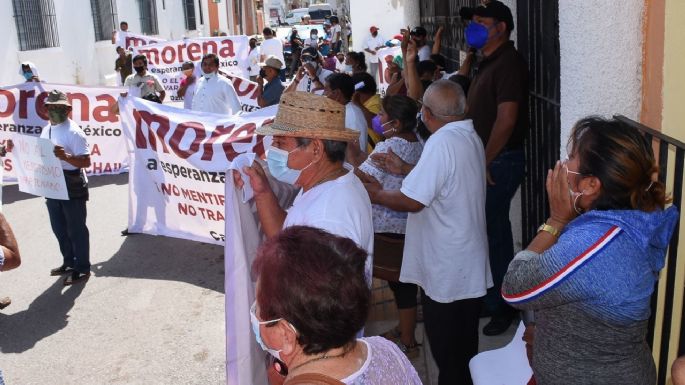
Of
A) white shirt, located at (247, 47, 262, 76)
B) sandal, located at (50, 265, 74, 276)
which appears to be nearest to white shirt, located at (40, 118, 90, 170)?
sandal, located at (50, 265, 74, 276)

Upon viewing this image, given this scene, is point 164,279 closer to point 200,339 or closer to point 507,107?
point 200,339

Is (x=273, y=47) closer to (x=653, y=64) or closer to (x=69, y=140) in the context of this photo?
(x=69, y=140)

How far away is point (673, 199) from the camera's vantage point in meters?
2.63

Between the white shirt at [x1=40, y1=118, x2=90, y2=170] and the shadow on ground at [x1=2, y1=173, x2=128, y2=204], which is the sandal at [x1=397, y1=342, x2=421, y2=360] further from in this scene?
the shadow on ground at [x1=2, y1=173, x2=128, y2=204]

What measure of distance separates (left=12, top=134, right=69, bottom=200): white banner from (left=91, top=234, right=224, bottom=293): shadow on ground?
3.13 feet

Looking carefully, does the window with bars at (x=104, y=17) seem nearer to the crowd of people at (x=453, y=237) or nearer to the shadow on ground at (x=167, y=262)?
the shadow on ground at (x=167, y=262)

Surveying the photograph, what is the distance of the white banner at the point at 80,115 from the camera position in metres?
10.0

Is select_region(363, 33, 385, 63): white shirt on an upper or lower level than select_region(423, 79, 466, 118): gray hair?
lower

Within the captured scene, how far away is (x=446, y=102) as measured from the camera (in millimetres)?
3629

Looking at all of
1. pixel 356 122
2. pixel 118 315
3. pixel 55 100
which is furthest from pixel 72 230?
pixel 356 122

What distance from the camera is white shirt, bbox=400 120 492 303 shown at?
3486mm

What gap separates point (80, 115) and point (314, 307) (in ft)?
30.5

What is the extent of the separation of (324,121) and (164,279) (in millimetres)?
4182

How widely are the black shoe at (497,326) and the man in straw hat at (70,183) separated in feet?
12.4
